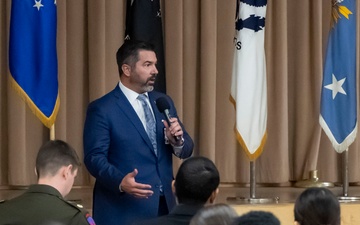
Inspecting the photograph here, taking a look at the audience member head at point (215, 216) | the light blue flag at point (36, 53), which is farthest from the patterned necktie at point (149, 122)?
the audience member head at point (215, 216)

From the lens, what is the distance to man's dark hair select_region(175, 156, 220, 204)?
12.3 feet

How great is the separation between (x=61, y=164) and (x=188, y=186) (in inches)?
24.1

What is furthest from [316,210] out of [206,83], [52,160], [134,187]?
[206,83]

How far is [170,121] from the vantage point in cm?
511

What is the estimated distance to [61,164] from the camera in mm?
3959

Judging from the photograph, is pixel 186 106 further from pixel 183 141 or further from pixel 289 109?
pixel 183 141

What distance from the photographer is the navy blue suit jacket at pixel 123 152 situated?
534 centimetres

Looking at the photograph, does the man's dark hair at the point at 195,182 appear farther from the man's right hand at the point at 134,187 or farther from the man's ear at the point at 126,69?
the man's ear at the point at 126,69

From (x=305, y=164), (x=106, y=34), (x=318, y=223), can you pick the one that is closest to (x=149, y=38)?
(x=106, y=34)

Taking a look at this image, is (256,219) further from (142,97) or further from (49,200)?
(142,97)

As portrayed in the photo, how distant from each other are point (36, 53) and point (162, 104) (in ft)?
5.79

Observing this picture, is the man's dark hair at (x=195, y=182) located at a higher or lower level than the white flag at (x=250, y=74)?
lower

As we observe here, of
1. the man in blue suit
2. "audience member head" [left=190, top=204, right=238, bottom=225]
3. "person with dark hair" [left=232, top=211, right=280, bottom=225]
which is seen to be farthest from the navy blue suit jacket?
"person with dark hair" [left=232, top=211, right=280, bottom=225]

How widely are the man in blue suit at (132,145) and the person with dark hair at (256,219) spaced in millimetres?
2382
